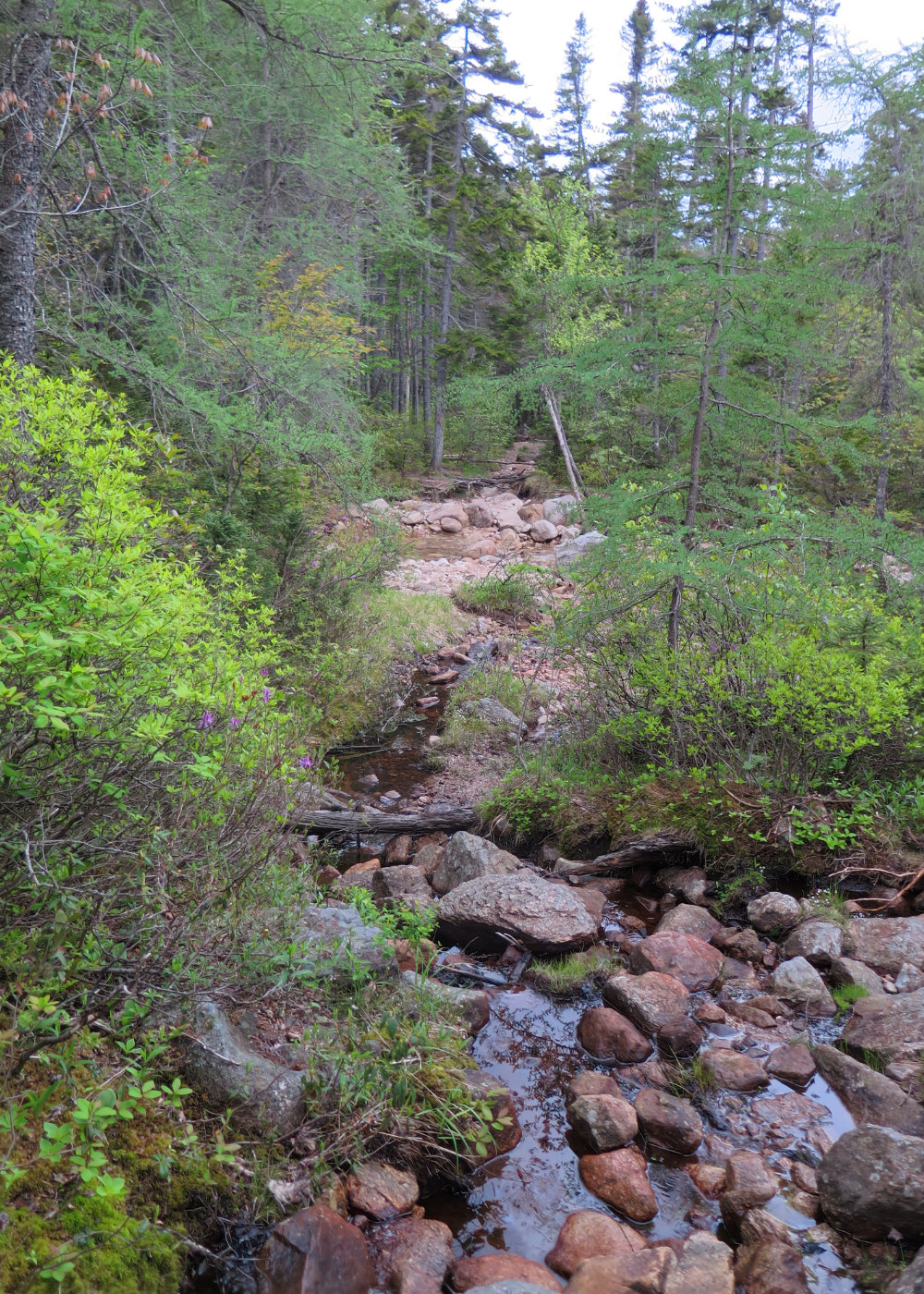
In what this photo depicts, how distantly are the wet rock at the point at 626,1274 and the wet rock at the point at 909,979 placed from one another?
7.10 feet

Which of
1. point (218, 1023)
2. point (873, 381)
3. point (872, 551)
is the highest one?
point (873, 381)

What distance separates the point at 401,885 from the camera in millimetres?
5438

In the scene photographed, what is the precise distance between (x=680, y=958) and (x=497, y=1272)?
212 cm

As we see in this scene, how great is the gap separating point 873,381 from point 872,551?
10111 mm

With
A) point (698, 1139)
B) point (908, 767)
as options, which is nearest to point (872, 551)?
point (908, 767)

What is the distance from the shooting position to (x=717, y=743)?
5781mm

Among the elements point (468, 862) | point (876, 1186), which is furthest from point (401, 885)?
point (876, 1186)

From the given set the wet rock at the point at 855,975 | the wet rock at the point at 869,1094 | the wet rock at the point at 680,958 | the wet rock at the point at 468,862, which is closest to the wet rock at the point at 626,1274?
the wet rock at the point at 869,1094

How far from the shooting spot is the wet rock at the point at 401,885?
17.4ft

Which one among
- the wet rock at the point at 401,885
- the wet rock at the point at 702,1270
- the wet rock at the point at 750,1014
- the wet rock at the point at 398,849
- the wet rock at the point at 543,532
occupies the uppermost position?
the wet rock at the point at 543,532

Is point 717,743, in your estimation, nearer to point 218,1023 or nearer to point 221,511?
point 218,1023

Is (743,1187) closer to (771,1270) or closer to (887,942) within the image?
(771,1270)

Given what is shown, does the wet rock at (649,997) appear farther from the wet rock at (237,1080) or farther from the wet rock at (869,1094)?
the wet rock at (237,1080)

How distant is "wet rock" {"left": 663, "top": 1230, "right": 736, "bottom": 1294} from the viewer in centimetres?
255
